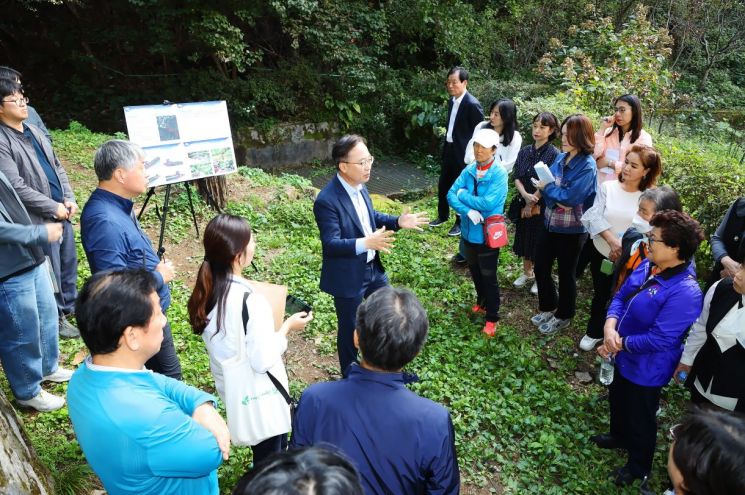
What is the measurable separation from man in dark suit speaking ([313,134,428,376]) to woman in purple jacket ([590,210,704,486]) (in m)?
1.49

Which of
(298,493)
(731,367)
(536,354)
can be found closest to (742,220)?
(731,367)

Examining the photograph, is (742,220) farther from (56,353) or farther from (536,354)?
(56,353)

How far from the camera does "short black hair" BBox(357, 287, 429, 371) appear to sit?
1841 millimetres

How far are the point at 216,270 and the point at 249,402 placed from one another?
70 cm

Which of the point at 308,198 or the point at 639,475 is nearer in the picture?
the point at 639,475

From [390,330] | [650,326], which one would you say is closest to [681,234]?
[650,326]

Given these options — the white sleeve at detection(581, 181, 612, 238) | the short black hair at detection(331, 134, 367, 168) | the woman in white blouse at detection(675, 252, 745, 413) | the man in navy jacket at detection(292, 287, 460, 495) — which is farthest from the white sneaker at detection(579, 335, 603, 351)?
the man in navy jacket at detection(292, 287, 460, 495)

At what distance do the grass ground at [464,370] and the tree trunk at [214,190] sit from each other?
0.48 feet

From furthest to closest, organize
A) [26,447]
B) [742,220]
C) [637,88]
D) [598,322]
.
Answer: [637,88]
[598,322]
[742,220]
[26,447]

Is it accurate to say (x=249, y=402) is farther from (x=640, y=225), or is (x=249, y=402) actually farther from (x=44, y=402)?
(x=640, y=225)

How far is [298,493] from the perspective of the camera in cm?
112

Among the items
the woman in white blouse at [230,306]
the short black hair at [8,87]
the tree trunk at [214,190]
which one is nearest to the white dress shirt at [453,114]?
the tree trunk at [214,190]

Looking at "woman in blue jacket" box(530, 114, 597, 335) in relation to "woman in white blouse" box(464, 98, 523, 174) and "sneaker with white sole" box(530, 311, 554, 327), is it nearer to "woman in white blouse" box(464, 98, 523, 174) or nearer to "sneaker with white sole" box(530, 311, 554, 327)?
"sneaker with white sole" box(530, 311, 554, 327)

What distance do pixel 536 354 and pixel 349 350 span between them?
184 cm
